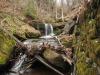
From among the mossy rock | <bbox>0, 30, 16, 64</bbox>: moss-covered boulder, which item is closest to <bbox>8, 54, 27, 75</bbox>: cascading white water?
<bbox>0, 30, 16, 64</bbox>: moss-covered boulder

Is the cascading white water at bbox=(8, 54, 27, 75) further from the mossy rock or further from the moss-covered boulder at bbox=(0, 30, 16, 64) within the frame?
the mossy rock

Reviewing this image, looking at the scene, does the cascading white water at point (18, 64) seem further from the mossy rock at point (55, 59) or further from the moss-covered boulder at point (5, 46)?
the mossy rock at point (55, 59)

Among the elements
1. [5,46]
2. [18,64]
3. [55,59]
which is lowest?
[18,64]

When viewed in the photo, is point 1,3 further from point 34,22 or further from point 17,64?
point 17,64

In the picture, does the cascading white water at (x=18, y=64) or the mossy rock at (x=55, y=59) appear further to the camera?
the cascading white water at (x=18, y=64)

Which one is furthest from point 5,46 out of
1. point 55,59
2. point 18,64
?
point 55,59

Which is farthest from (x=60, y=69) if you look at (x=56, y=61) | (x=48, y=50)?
(x=48, y=50)

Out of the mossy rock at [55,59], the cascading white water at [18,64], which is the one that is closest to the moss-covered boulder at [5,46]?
the cascading white water at [18,64]

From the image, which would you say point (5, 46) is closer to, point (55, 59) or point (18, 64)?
point (18, 64)

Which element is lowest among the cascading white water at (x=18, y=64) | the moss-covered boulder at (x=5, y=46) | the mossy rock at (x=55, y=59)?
the cascading white water at (x=18, y=64)

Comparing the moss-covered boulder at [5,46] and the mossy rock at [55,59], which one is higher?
the moss-covered boulder at [5,46]

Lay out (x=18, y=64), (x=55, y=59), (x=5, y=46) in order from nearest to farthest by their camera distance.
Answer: (x=55, y=59) → (x=5, y=46) → (x=18, y=64)

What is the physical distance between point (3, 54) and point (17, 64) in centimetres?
132

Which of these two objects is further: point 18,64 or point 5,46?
point 18,64
